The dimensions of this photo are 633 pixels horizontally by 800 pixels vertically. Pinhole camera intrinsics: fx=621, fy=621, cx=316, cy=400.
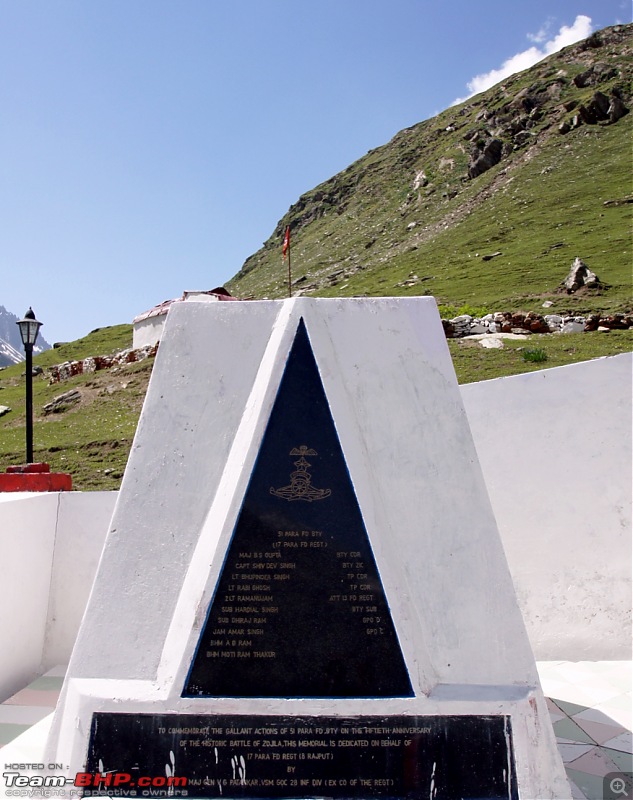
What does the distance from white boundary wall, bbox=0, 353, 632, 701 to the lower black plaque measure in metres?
2.71

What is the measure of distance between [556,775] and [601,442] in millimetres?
3111

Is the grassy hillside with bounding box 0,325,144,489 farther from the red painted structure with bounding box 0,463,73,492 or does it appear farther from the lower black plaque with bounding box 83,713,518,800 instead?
the lower black plaque with bounding box 83,713,518,800

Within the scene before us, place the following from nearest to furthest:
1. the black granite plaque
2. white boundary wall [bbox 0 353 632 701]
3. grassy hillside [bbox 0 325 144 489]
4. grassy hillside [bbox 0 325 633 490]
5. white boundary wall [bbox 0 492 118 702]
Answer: the black granite plaque → white boundary wall [bbox 0 492 118 702] → white boundary wall [bbox 0 353 632 701] → grassy hillside [bbox 0 325 144 489] → grassy hillside [bbox 0 325 633 490]

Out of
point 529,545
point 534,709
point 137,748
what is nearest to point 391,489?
point 534,709

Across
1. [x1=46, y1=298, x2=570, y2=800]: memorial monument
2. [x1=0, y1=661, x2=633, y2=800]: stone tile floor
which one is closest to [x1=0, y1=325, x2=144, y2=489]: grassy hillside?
[x1=0, y1=661, x2=633, y2=800]: stone tile floor

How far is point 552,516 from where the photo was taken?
549cm

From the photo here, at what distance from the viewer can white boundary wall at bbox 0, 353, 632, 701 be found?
5352mm

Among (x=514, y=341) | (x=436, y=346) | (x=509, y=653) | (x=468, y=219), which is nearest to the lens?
(x=509, y=653)

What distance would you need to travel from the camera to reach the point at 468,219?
159 feet

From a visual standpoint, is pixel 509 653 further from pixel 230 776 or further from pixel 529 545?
pixel 529 545

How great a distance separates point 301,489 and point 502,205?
48443mm

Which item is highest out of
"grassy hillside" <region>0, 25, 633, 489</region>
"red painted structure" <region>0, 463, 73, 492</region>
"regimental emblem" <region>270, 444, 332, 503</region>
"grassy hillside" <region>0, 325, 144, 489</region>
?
"grassy hillside" <region>0, 25, 633, 489</region>

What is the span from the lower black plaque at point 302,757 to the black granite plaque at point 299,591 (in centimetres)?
15

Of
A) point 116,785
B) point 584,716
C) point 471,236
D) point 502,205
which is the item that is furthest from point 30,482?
point 502,205
